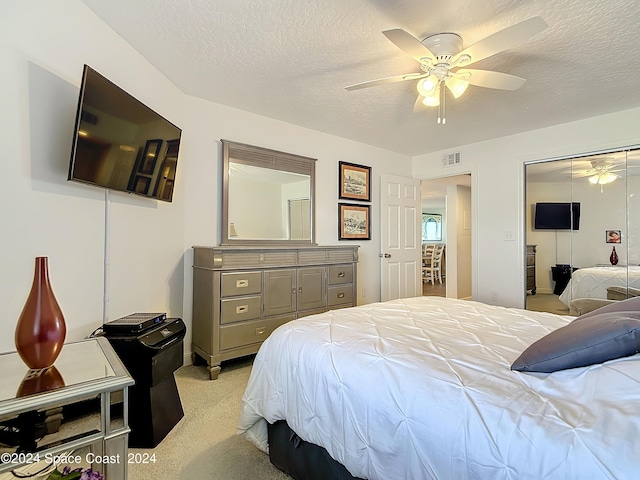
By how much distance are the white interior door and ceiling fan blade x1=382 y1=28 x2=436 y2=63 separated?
255cm

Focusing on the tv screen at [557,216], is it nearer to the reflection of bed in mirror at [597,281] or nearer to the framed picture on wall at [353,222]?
the reflection of bed in mirror at [597,281]

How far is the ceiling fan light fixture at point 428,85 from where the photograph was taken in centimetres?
206

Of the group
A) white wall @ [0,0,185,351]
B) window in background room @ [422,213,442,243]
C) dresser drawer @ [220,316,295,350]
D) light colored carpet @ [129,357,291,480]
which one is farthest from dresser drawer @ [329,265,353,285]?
window in background room @ [422,213,442,243]

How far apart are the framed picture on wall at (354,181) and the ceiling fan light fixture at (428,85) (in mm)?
1926

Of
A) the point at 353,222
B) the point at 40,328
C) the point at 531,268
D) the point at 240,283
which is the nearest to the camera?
the point at 40,328

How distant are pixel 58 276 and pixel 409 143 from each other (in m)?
3.95

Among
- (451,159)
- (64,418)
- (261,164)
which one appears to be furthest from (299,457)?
(451,159)

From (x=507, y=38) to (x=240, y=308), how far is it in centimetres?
257

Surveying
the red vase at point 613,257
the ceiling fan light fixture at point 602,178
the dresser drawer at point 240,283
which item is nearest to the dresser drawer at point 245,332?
the dresser drawer at point 240,283

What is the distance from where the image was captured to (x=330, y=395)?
3.91 feet

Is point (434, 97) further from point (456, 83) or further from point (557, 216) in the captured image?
point (557, 216)

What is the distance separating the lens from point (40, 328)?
1085 millimetres

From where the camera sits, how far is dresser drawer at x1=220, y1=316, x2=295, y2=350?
8.73 feet

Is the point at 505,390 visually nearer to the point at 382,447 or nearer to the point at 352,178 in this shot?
the point at 382,447
